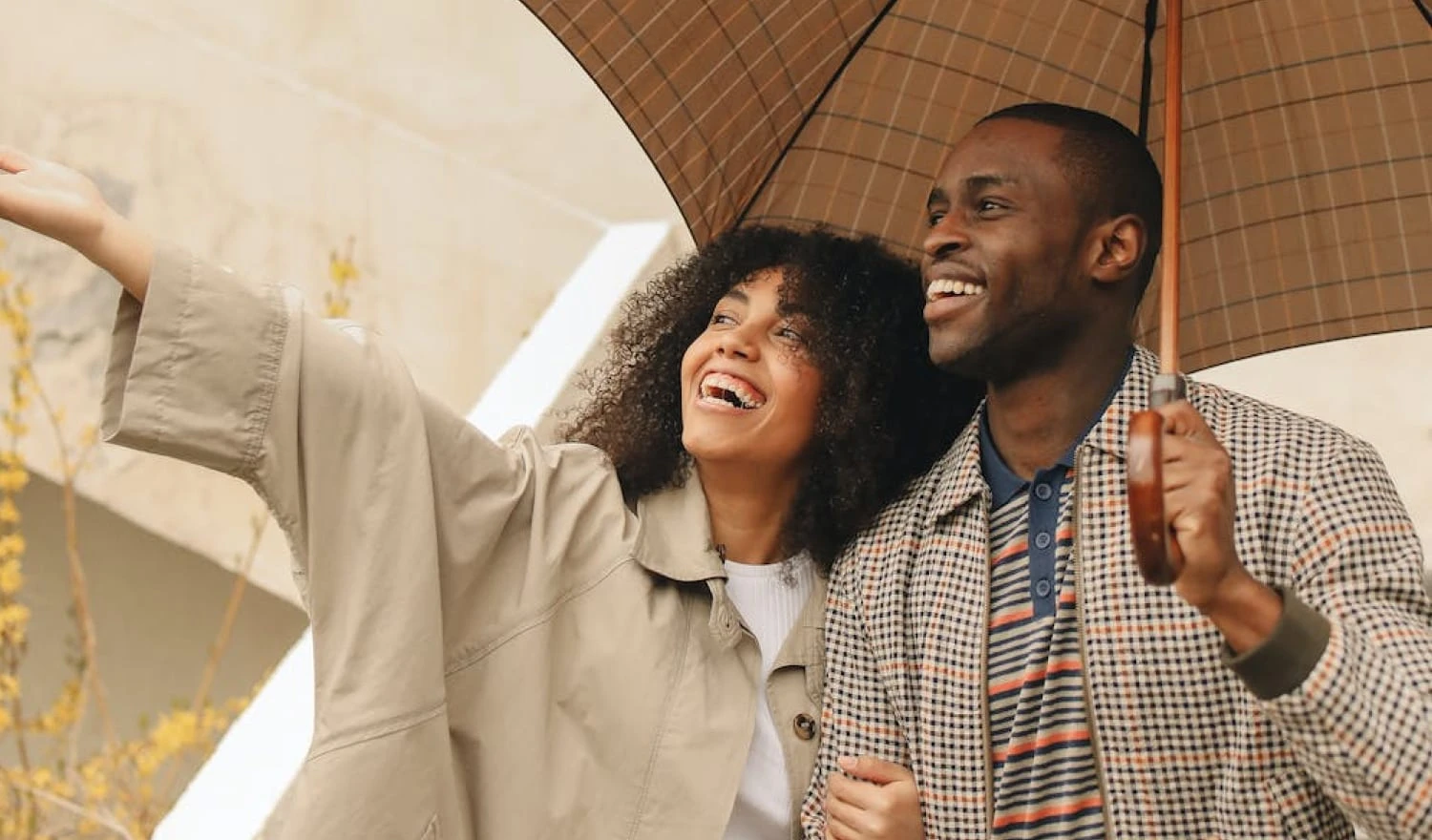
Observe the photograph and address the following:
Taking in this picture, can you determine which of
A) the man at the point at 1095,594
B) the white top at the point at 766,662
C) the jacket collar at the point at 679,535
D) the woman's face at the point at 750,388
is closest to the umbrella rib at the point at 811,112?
the woman's face at the point at 750,388

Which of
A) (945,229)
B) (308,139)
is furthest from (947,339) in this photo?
(308,139)

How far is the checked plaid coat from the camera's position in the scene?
68.0 inches

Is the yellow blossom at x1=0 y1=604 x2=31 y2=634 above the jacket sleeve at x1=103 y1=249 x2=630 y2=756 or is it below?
below

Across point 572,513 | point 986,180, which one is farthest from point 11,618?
point 986,180

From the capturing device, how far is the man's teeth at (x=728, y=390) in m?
2.49

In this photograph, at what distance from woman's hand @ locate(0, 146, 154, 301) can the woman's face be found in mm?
847

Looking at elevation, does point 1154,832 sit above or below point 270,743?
above

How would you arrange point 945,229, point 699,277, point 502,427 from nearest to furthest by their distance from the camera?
point 945,229 → point 699,277 → point 502,427

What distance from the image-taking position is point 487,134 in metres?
4.59

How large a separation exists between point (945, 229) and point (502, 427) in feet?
4.73

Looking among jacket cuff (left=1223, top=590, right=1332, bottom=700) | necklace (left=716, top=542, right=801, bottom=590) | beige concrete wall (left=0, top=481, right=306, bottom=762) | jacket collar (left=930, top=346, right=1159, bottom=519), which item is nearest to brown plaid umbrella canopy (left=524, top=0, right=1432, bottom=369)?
jacket collar (left=930, top=346, right=1159, bottom=519)

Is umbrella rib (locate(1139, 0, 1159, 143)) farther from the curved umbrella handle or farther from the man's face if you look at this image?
the curved umbrella handle

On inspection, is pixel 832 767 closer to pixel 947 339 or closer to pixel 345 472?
pixel 947 339

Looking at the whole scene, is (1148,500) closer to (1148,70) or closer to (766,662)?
(766,662)
